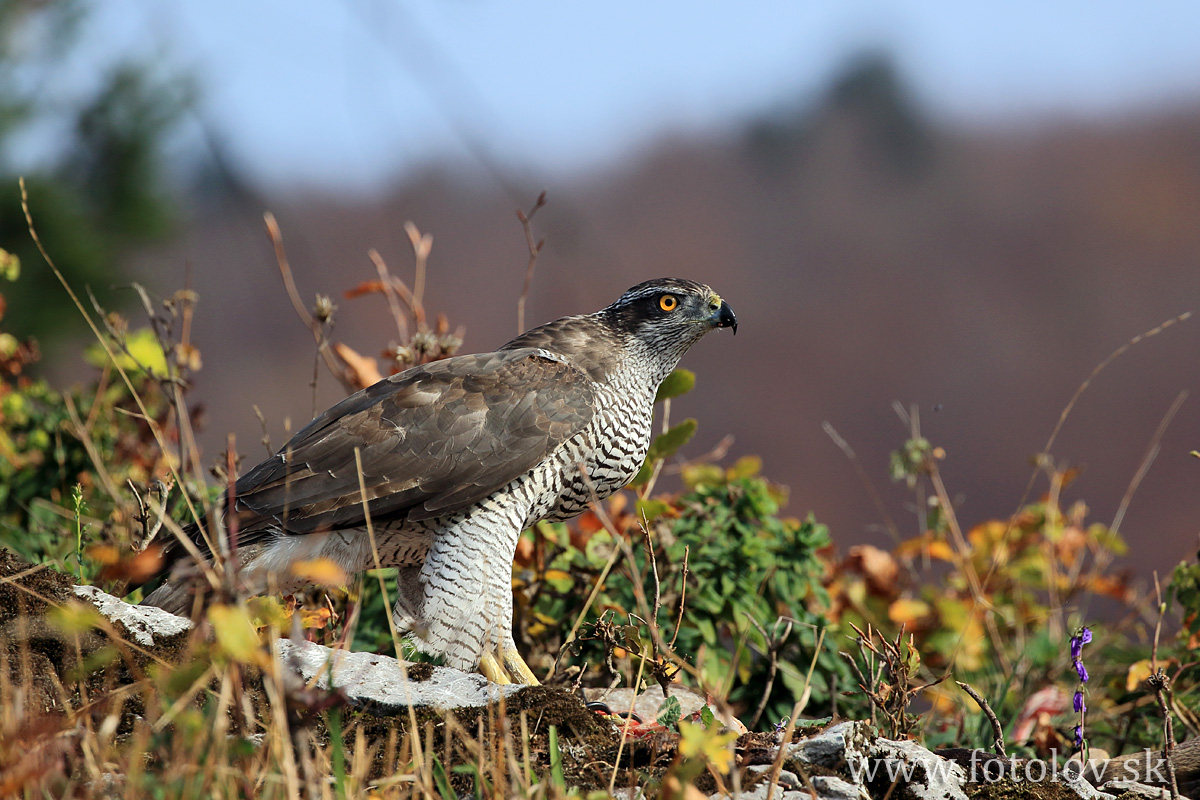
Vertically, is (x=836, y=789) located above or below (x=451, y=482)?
below

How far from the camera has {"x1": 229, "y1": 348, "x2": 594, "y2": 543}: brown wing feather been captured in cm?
308

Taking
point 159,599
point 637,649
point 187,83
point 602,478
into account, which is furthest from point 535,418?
point 187,83

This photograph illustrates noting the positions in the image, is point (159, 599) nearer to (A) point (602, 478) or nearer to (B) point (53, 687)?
(B) point (53, 687)

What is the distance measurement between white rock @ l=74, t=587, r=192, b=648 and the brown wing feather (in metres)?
0.46

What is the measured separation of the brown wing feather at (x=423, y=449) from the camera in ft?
10.1

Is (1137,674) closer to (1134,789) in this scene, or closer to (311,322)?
(1134,789)

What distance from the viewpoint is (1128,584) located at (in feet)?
18.4

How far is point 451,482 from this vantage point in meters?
3.08

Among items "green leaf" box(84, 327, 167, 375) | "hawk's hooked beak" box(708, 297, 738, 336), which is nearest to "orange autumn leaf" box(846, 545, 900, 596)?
"hawk's hooked beak" box(708, 297, 738, 336)

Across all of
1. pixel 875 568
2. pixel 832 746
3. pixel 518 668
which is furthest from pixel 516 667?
pixel 875 568

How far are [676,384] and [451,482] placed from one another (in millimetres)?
1093

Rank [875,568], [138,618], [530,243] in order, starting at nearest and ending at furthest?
[138,618], [530,243], [875,568]

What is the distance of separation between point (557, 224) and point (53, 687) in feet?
7.65

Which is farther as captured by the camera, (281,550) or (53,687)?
(281,550)
